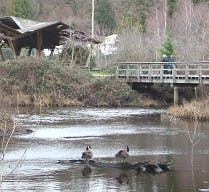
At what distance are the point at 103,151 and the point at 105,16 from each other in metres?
68.4

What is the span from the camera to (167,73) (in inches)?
1716

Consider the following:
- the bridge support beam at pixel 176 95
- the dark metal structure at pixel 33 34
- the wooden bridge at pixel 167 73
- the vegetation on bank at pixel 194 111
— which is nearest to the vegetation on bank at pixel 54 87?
the wooden bridge at pixel 167 73

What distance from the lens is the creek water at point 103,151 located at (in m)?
17.6

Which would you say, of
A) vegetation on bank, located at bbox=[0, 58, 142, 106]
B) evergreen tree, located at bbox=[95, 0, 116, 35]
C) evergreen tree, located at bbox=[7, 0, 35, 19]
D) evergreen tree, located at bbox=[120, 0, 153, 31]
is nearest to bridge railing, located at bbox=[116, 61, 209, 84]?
vegetation on bank, located at bbox=[0, 58, 142, 106]

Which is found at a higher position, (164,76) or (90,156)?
(164,76)

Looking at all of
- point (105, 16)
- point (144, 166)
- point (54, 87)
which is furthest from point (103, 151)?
point (105, 16)

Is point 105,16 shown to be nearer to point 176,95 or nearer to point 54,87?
point 54,87

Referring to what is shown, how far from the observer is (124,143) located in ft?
84.0

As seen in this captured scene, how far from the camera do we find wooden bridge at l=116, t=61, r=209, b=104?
40.4 metres

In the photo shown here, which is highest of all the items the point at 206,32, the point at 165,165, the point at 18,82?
the point at 206,32

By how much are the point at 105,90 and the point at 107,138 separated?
16905 mm

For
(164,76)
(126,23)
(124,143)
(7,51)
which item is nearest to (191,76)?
(164,76)

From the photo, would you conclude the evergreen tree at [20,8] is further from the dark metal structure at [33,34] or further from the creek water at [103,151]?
the creek water at [103,151]

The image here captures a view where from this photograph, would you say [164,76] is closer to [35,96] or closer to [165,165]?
[35,96]
